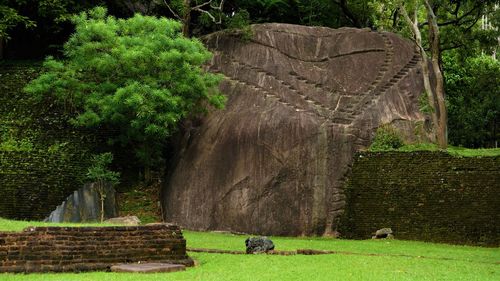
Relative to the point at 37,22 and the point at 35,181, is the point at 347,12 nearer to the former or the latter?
the point at 37,22

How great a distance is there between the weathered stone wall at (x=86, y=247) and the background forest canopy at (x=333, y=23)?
12714 mm

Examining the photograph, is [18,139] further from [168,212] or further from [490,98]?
[490,98]

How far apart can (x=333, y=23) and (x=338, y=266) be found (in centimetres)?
1931

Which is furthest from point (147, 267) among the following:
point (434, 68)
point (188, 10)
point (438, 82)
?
point (188, 10)

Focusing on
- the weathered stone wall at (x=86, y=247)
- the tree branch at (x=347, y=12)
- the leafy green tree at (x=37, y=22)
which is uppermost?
the tree branch at (x=347, y=12)

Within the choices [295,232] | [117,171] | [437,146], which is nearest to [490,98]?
[437,146]

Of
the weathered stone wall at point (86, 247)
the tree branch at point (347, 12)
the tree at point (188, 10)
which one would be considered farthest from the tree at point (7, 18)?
the weathered stone wall at point (86, 247)

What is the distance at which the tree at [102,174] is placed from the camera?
1962cm

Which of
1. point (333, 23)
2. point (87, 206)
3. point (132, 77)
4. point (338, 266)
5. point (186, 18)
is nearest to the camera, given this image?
point (338, 266)

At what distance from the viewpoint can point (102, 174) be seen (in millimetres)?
19812

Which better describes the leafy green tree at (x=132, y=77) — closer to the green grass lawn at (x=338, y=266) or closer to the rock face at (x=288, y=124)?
the rock face at (x=288, y=124)

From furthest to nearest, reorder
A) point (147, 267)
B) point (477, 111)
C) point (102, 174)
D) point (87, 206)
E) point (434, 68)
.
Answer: point (477, 111), point (434, 68), point (102, 174), point (87, 206), point (147, 267)

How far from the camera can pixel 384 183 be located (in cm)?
1881

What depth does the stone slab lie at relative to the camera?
10.3 metres
